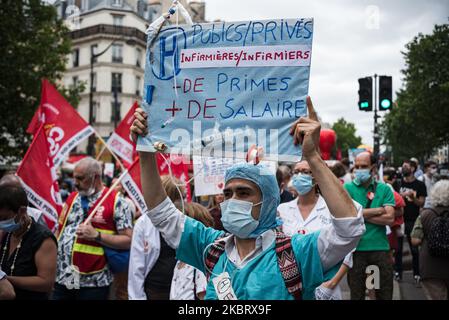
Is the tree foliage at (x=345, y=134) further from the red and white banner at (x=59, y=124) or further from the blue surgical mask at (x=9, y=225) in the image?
the blue surgical mask at (x=9, y=225)

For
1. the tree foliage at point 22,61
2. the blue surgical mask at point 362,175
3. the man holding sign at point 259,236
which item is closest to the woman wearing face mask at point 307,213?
the blue surgical mask at point 362,175

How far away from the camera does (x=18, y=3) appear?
16.8 m

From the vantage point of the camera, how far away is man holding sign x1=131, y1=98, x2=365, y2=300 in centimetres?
235

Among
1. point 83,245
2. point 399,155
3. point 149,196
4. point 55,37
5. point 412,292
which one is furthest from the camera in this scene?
point 399,155

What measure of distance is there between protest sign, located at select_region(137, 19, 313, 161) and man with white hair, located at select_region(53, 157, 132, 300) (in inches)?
87.9

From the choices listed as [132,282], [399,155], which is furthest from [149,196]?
[399,155]

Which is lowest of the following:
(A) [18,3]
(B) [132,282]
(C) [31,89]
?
(B) [132,282]

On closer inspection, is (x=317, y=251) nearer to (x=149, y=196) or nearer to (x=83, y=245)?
(x=149, y=196)

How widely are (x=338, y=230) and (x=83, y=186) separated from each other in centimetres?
331

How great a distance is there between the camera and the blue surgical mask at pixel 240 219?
257 centimetres

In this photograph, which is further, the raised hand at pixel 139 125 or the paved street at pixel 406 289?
the paved street at pixel 406 289

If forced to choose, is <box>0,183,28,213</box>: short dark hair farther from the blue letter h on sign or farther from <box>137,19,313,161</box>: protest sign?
the blue letter h on sign

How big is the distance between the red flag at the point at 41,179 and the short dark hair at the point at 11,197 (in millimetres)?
2009

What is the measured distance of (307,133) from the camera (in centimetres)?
238
